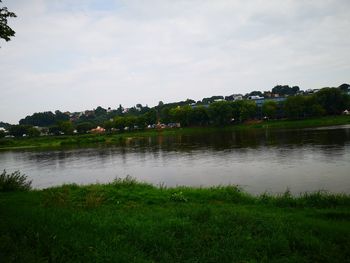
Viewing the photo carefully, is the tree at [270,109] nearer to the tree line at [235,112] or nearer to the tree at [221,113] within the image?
the tree line at [235,112]

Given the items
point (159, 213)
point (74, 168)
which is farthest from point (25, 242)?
point (74, 168)

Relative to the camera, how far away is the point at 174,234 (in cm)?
1070

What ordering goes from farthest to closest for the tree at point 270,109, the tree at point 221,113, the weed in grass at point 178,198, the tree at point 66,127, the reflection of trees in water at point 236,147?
the tree at point 66,127, the tree at point 221,113, the tree at point 270,109, the reflection of trees in water at point 236,147, the weed in grass at point 178,198

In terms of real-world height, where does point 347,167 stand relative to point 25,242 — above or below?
below

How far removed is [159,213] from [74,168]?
3341 centimetres

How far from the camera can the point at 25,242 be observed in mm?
8805

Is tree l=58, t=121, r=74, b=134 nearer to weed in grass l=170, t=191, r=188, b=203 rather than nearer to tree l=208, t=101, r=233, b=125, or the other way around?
tree l=208, t=101, r=233, b=125

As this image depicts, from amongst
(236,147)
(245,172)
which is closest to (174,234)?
(245,172)

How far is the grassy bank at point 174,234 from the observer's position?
349 inches

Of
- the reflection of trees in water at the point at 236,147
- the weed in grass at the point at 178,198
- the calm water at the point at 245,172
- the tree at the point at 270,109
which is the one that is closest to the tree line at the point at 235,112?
the tree at the point at 270,109

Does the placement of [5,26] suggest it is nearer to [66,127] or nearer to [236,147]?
[236,147]

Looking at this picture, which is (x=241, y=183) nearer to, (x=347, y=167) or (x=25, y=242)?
(x=347, y=167)

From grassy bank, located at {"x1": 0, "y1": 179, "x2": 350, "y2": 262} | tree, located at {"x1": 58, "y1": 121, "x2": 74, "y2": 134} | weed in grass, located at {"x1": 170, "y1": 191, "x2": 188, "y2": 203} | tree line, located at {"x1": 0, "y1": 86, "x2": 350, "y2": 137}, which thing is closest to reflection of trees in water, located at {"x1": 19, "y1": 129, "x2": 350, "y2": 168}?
weed in grass, located at {"x1": 170, "y1": 191, "x2": 188, "y2": 203}

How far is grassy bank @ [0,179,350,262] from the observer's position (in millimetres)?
8859
